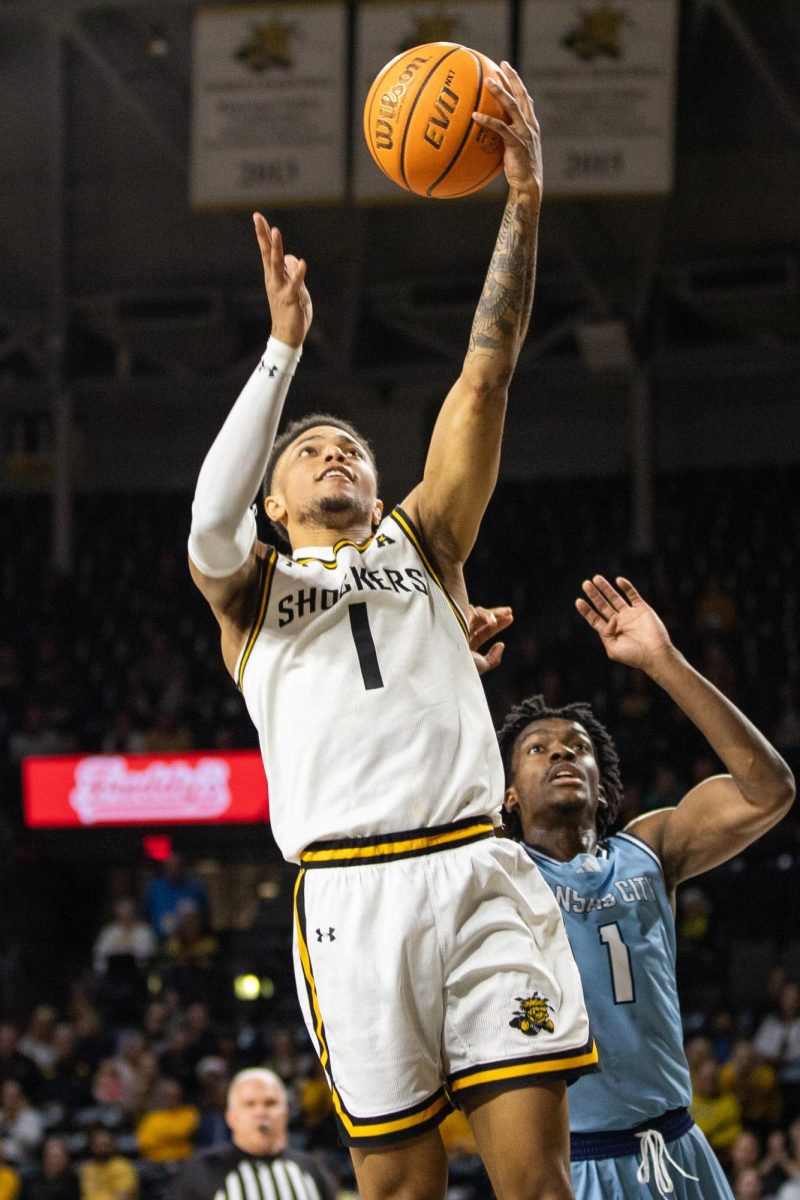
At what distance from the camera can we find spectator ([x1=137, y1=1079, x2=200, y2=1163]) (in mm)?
10812

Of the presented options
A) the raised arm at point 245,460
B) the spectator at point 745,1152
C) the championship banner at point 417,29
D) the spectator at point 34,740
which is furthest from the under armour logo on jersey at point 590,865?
the spectator at point 34,740

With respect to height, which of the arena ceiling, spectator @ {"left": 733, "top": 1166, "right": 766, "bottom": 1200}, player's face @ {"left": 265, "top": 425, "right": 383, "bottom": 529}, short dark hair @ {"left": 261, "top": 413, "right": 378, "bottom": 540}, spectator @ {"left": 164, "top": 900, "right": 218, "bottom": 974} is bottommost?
spectator @ {"left": 733, "top": 1166, "right": 766, "bottom": 1200}

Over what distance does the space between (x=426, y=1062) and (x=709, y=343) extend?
17167 millimetres

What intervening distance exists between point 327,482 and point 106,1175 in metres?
8.09

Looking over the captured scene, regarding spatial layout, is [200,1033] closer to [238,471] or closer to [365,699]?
[365,699]

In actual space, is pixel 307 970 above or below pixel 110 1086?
above

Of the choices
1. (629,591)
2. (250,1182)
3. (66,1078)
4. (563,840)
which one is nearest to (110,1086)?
(66,1078)

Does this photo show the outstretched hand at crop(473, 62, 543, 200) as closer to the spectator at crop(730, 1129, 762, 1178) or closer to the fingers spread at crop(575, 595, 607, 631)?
the fingers spread at crop(575, 595, 607, 631)

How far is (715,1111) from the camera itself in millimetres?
9789

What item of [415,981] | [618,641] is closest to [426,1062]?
[415,981]

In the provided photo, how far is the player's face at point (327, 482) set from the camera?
11.5ft

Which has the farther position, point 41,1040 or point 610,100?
point 610,100

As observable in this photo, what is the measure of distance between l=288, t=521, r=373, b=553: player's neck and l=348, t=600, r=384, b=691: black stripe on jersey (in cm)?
23

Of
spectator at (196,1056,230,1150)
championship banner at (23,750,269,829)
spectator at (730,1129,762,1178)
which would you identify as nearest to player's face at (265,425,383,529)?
spectator at (730,1129,762,1178)
